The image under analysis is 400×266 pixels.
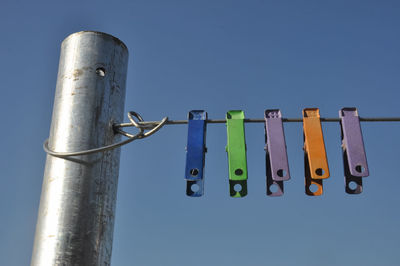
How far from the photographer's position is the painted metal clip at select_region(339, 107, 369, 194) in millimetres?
4188

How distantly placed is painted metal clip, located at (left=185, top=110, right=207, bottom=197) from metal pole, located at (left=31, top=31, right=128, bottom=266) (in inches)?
26.2

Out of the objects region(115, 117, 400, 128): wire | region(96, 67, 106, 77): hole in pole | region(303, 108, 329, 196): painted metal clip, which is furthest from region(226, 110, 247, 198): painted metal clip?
region(96, 67, 106, 77): hole in pole

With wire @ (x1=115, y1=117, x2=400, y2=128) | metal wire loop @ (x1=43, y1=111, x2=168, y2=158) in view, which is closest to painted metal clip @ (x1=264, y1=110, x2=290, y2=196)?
wire @ (x1=115, y1=117, x2=400, y2=128)

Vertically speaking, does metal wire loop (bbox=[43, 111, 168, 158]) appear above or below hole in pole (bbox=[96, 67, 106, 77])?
below

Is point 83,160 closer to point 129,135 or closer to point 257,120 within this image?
point 129,135

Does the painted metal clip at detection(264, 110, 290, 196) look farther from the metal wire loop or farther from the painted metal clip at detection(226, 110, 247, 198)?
the metal wire loop

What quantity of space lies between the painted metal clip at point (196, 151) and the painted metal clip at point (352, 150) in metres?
1.31

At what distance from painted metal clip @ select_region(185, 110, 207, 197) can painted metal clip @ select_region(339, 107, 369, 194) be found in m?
1.31

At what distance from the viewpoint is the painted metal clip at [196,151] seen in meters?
4.14

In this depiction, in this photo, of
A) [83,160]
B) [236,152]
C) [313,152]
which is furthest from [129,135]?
[313,152]

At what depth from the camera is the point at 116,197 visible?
4.24 metres

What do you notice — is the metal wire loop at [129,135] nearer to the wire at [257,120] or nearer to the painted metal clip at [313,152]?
the wire at [257,120]

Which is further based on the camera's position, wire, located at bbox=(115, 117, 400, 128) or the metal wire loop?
wire, located at bbox=(115, 117, 400, 128)

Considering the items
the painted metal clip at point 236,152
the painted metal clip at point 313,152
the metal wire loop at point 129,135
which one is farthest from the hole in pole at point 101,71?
the painted metal clip at point 313,152
